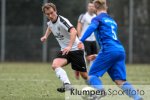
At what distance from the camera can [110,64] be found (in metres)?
9.46

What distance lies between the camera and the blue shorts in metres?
9.42

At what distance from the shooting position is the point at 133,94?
373 inches

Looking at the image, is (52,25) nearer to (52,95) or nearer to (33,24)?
(52,95)

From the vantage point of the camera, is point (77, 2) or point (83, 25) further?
point (77, 2)

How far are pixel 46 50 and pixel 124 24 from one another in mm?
4596

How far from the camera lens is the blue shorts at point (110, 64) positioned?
371 inches

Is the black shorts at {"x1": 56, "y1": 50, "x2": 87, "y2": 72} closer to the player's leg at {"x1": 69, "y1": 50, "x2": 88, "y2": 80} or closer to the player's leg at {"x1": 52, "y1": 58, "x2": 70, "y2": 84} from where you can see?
the player's leg at {"x1": 69, "y1": 50, "x2": 88, "y2": 80}

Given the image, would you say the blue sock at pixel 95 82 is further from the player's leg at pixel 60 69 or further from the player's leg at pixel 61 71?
the player's leg at pixel 60 69

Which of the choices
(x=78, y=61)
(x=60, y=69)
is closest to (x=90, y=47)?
(x=78, y=61)

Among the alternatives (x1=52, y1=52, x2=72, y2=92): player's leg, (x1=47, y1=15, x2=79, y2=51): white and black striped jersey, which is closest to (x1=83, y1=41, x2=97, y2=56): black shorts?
(x1=47, y1=15, x2=79, y2=51): white and black striped jersey

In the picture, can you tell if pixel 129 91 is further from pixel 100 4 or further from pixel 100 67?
pixel 100 4

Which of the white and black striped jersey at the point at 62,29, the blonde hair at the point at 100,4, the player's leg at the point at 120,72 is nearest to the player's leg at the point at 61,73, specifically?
the white and black striped jersey at the point at 62,29

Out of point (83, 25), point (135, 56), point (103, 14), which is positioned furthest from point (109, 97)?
point (135, 56)

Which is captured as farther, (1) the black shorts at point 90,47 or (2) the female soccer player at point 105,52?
(1) the black shorts at point 90,47
